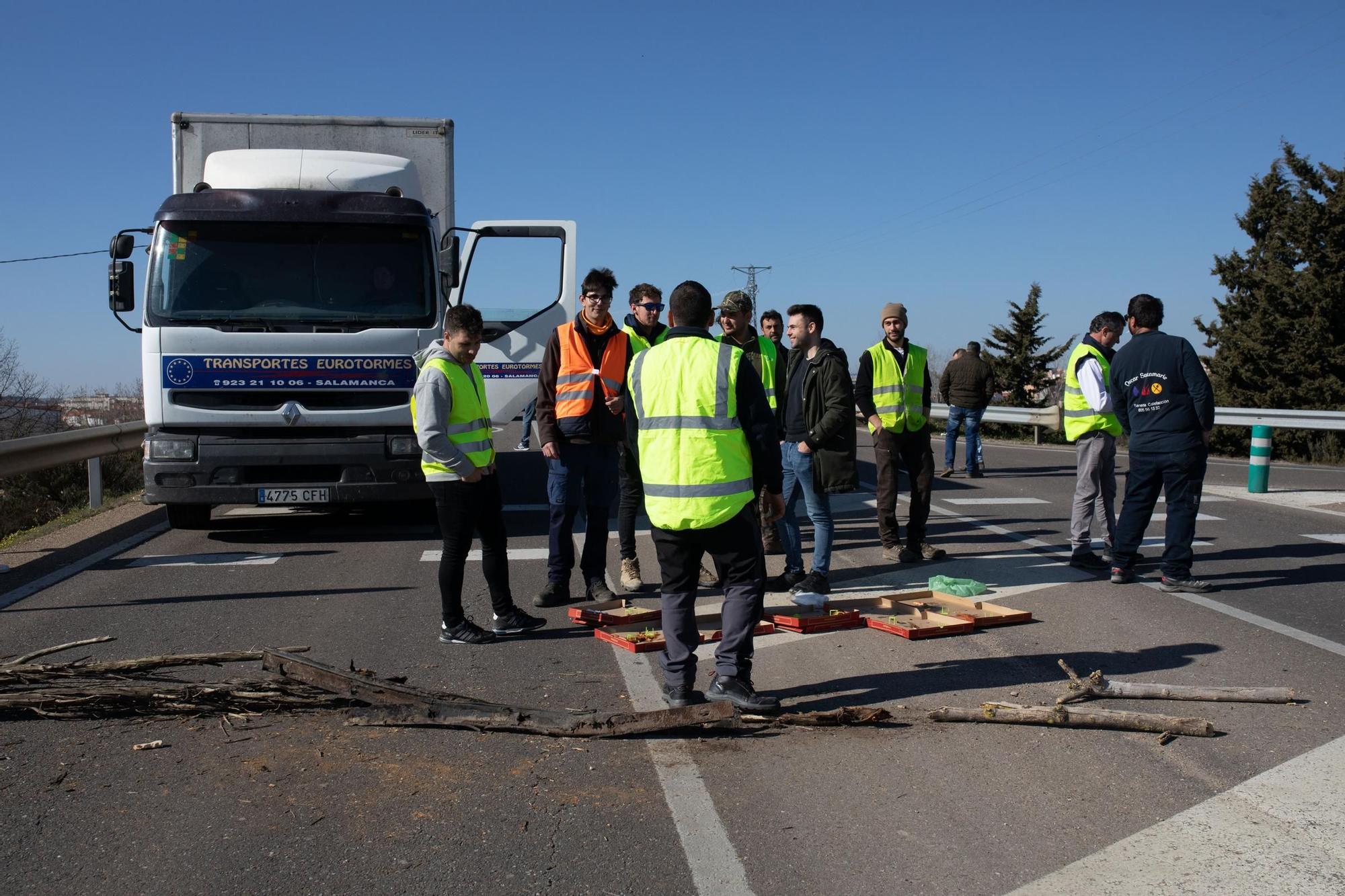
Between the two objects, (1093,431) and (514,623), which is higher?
(1093,431)

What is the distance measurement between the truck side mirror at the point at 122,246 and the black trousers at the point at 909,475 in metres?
6.39

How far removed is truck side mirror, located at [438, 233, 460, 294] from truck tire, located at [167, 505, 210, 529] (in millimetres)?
3099

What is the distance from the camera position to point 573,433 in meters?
7.53

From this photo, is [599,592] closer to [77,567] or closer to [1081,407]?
[1081,407]

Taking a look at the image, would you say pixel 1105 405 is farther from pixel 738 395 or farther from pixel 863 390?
pixel 738 395

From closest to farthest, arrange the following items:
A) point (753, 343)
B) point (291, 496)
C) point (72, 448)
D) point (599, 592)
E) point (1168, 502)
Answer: point (599, 592) → point (1168, 502) → point (753, 343) → point (291, 496) → point (72, 448)

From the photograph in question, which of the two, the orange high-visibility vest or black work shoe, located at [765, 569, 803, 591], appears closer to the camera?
the orange high-visibility vest

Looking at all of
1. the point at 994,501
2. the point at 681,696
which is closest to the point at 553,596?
the point at 681,696

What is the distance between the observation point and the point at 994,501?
13594mm

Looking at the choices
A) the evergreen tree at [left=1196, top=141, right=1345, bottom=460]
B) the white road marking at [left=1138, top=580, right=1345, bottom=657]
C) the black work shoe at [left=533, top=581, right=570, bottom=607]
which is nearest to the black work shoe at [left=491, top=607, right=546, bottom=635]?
the black work shoe at [left=533, top=581, right=570, bottom=607]

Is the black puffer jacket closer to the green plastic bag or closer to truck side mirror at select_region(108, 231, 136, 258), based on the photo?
the green plastic bag

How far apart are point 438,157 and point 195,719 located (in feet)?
25.1

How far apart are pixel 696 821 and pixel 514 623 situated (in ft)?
9.77

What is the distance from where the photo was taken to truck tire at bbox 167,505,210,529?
35.9 ft
